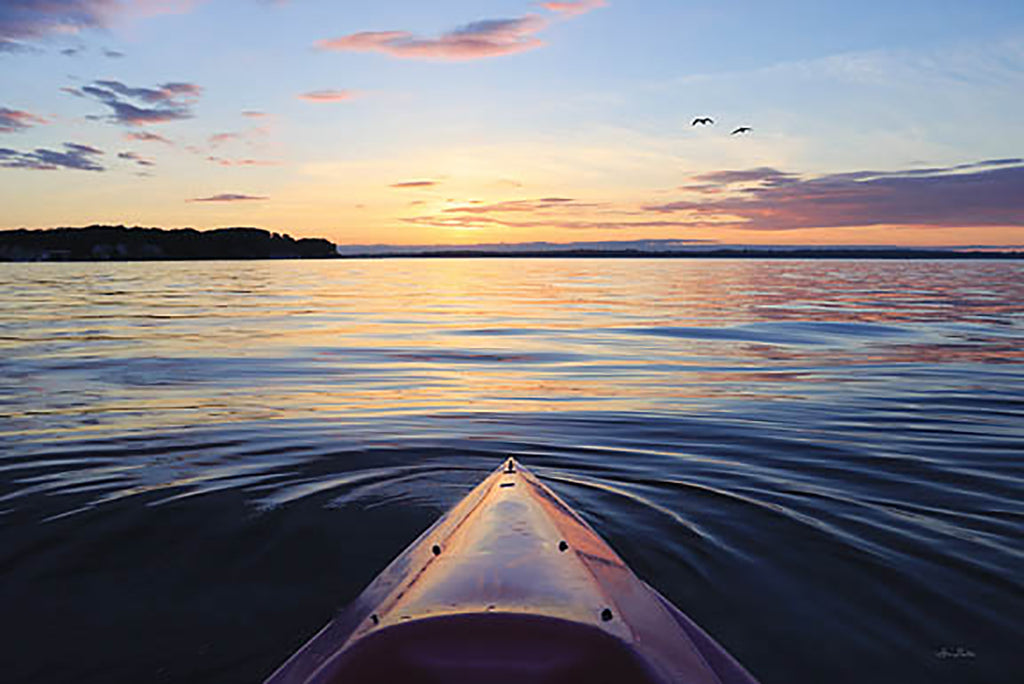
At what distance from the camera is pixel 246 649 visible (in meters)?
3.84

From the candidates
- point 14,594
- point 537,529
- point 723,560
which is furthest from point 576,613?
point 14,594

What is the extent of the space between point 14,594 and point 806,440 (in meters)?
7.53

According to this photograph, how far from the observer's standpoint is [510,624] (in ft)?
8.40

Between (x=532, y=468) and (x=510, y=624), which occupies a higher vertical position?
(x=510, y=624)

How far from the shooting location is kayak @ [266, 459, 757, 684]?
2424mm

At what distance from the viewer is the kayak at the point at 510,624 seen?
2.42 meters
